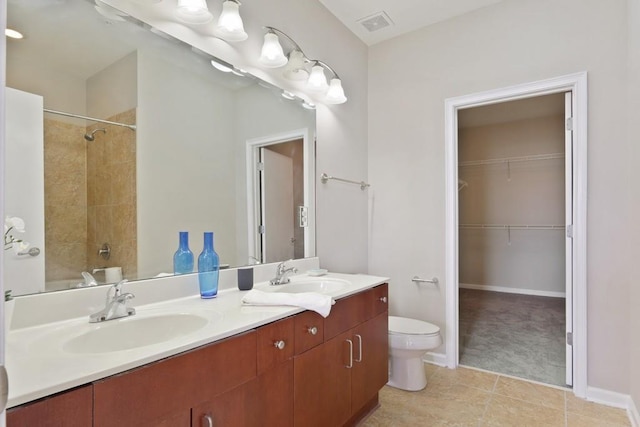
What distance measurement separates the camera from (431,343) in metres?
2.15

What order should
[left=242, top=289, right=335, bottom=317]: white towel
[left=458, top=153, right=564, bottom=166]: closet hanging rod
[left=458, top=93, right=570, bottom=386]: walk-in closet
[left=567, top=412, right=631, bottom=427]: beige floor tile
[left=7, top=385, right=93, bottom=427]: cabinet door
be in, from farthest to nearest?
[left=458, top=153, right=564, bottom=166]: closet hanging rod → [left=458, top=93, right=570, bottom=386]: walk-in closet → [left=567, top=412, right=631, bottom=427]: beige floor tile → [left=242, top=289, right=335, bottom=317]: white towel → [left=7, top=385, right=93, bottom=427]: cabinet door

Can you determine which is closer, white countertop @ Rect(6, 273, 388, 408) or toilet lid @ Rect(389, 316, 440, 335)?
white countertop @ Rect(6, 273, 388, 408)

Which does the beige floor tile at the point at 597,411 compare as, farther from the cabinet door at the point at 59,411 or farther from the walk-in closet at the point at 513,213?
the cabinet door at the point at 59,411

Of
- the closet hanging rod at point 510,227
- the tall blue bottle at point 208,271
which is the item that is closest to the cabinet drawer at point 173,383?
the tall blue bottle at point 208,271

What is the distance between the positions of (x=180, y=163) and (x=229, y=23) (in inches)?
28.5

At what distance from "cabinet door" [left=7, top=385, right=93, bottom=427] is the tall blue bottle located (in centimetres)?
75

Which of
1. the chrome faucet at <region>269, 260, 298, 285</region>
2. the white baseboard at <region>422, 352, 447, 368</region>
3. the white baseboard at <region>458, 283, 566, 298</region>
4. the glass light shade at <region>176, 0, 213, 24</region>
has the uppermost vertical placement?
the glass light shade at <region>176, 0, 213, 24</region>

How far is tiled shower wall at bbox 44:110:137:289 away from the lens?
1.17 m

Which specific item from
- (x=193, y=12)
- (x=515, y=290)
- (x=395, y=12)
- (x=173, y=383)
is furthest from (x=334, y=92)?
(x=515, y=290)

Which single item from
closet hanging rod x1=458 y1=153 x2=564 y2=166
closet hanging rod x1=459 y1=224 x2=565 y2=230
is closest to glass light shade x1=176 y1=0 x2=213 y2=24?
closet hanging rod x1=458 y1=153 x2=564 y2=166

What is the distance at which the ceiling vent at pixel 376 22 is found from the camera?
257cm

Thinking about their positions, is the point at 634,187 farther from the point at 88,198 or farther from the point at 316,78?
the point at 88,198

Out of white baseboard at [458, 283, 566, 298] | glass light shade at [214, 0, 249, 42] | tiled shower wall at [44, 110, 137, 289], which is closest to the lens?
tiled shower wall at [44, 110, 137, 289]

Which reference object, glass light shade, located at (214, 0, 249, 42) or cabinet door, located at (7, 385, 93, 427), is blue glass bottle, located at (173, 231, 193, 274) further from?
glass light shade, located at (214, 0, 249, 42)
